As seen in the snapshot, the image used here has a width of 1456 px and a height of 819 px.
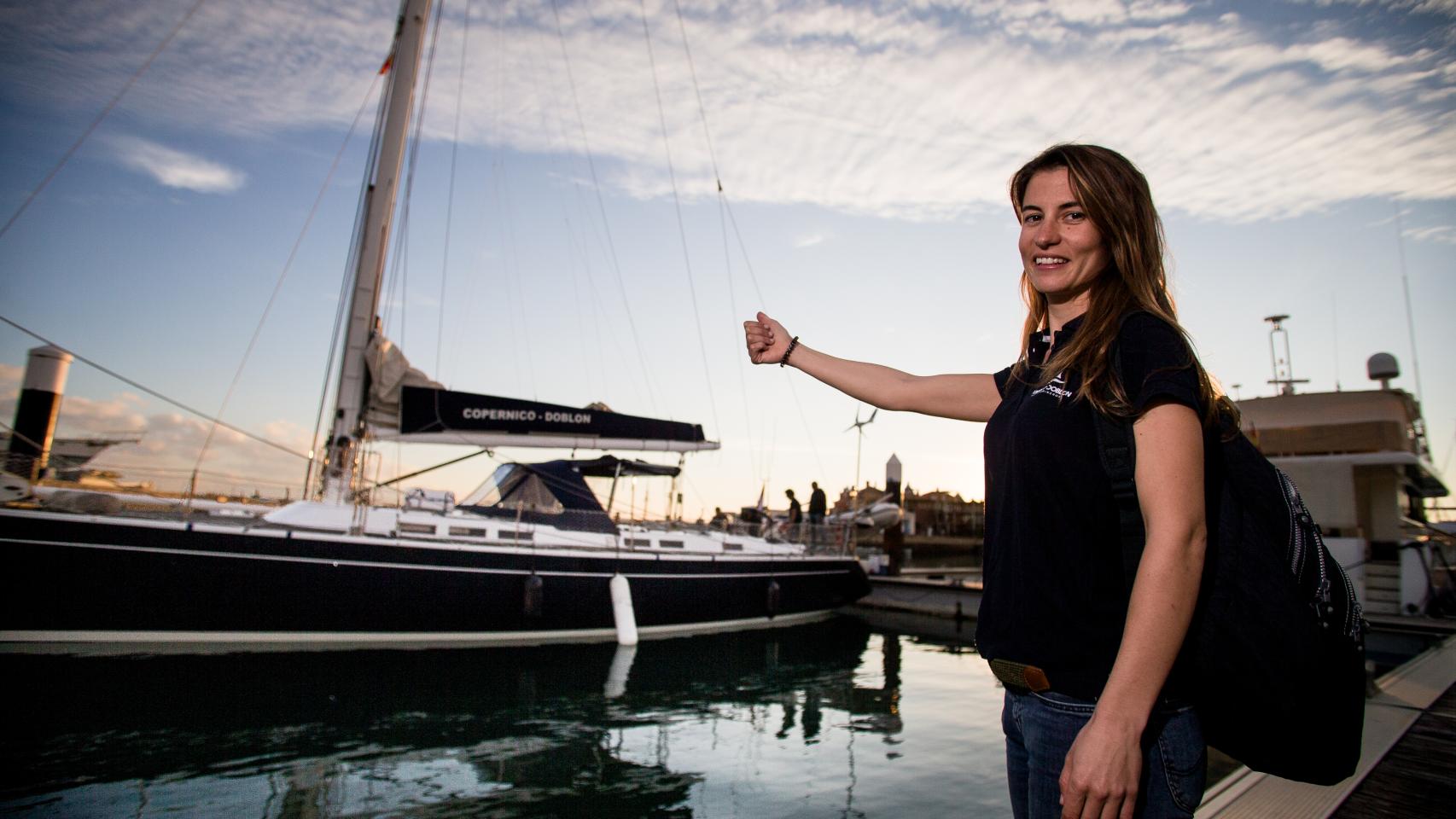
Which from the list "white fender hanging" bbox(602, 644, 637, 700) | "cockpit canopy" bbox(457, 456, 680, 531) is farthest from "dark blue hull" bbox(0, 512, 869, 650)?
"white fender hanging" bbox(602, 644, 637, 700)

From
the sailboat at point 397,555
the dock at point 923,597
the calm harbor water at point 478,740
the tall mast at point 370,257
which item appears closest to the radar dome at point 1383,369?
the dock at point 923,597

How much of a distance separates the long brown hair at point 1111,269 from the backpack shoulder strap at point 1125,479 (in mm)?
30

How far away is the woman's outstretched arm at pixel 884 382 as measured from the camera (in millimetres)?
1674

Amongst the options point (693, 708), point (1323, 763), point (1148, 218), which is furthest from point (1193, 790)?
point (693, 708)

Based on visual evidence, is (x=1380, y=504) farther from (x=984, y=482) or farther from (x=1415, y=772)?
(x=984, y=482)

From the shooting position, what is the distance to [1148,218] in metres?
1.28

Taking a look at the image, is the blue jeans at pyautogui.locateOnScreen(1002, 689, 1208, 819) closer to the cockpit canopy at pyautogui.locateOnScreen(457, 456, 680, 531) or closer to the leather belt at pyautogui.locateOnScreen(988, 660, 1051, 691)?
the leather belt at pyautogui.locateOnScreen(988, 660, 1051, 691)

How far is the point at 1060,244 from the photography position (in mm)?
1307

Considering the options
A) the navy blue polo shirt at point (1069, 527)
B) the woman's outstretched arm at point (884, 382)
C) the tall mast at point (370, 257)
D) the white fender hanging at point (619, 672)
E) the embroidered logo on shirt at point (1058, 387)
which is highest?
the tall mast at point (370, 257)

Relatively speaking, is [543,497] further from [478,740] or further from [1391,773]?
[1391,773]

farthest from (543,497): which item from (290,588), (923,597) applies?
(923,597)

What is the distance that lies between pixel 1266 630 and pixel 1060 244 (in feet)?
2.23

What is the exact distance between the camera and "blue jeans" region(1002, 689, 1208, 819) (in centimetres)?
107

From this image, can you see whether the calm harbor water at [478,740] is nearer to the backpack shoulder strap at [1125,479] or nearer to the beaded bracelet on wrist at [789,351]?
the beaded bracelet on wrist at [789,351]
